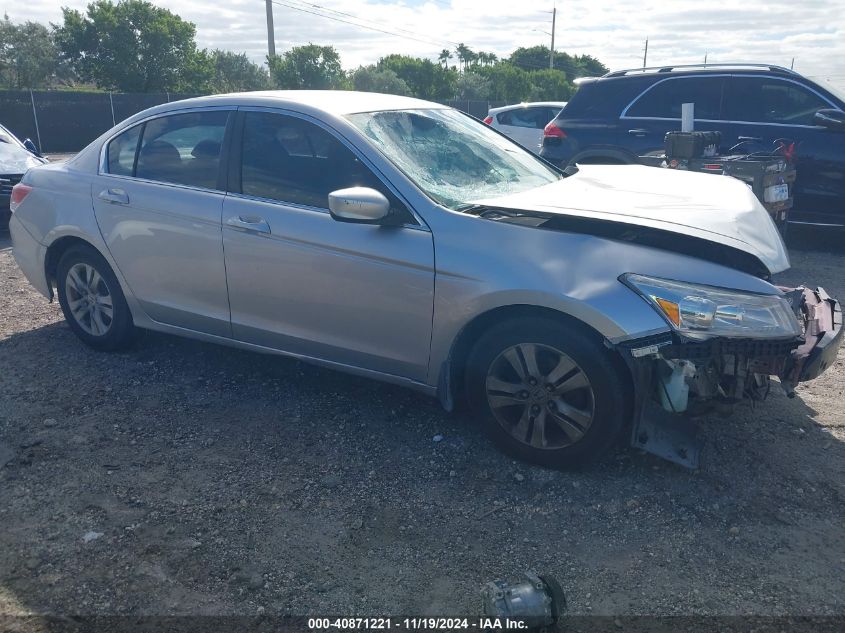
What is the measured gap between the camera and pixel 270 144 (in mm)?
4262

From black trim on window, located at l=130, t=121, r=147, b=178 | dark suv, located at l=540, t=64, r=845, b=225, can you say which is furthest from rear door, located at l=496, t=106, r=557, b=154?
black trim on window, located at l=130, t=121, r=147, b=178

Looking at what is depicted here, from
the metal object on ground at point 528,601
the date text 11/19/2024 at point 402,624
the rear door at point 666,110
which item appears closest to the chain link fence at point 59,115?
the rear door at point 666,110

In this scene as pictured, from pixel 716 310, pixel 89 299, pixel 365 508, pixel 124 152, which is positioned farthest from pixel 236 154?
pixel 716 310

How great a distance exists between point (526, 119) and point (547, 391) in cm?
1171

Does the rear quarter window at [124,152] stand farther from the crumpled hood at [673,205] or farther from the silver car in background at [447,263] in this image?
the crumpled hood at [673,205]

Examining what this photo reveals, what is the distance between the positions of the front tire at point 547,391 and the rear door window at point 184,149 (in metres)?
1.99

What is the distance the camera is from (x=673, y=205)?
3678 mm

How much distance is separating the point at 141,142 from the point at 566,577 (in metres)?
3.67

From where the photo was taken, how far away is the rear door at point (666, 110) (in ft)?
27.5

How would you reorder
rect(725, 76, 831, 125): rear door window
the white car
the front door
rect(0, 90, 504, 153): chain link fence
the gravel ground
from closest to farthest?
1. the gravel ground
2. the front door
3. rect(725, 76, 831, 125): rear door window
4. the white car
5. rect(0, 90, 504, 153): chain link fence

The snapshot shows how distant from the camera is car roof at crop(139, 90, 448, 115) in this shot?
4.21 m

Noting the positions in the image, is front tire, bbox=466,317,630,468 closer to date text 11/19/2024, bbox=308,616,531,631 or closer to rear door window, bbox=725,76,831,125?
date text 11/19/2024, bbox=308,616,531,631

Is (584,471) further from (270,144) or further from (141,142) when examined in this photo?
(141,142)

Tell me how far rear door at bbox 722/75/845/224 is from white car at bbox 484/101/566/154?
19.7 feet
